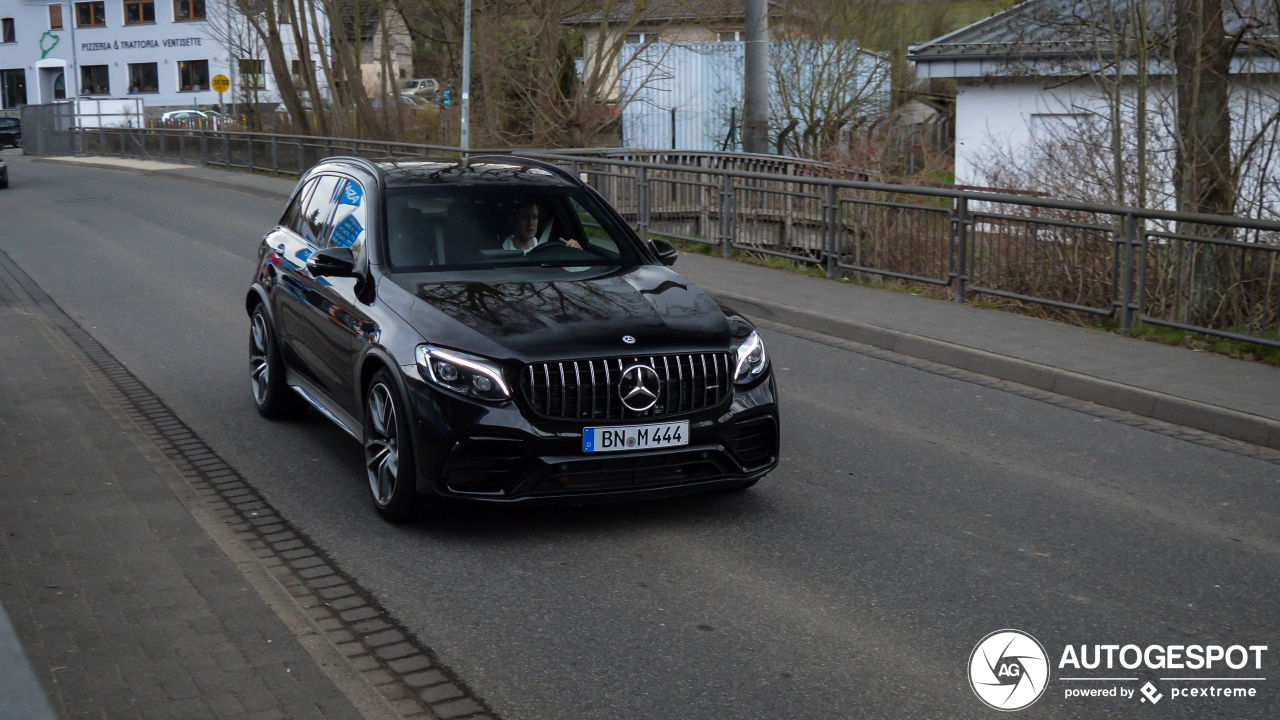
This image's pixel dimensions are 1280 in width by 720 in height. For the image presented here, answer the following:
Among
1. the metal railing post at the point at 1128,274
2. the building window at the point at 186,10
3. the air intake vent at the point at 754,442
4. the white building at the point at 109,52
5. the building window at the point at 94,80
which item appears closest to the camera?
the air intake vent at the point at 754,442

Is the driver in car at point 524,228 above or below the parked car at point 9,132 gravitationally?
below

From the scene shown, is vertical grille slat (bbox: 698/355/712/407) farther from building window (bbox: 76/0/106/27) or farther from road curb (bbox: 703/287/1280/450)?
building window (bbox: 76/0/106/27)

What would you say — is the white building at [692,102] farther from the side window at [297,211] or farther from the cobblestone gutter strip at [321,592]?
the cobblestone gutter strip at [321,592]

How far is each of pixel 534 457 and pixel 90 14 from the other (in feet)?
281

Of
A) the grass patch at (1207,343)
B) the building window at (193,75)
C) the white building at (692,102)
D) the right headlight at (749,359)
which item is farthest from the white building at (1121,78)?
the building window at (193,75)

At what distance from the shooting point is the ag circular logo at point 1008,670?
173 inches

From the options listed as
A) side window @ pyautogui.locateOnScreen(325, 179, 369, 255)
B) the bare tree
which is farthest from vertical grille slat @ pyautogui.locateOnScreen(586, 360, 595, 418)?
the bare tree

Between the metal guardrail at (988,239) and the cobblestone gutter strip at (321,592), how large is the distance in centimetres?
210

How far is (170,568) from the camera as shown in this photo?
18.1 feet

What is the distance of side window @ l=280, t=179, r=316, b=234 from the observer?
27.0 ft

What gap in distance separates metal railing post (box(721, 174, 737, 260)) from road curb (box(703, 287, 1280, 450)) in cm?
314

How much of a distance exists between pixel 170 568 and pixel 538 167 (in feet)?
11.0

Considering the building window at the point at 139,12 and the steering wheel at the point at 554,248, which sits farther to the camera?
the building window at the point at 139,12

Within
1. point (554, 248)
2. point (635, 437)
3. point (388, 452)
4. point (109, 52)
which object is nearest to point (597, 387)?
point (635, 437)
